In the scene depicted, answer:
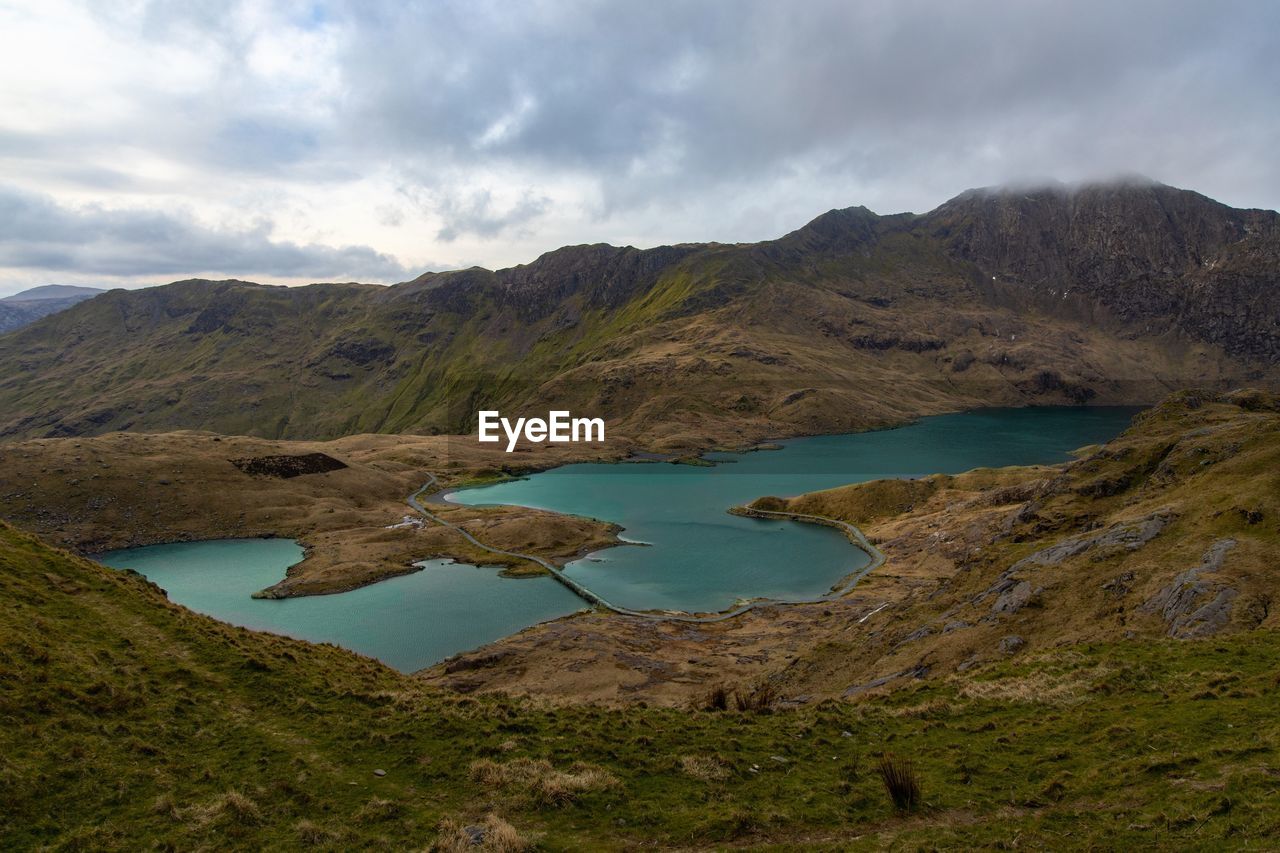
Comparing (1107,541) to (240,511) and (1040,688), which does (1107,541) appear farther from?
(240,511)

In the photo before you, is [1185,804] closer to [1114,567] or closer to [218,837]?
[218,837]

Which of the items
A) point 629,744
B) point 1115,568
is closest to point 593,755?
point 629,744

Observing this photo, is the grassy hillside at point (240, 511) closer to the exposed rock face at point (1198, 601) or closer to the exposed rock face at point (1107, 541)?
the exposed rock face at point (1107, 541)

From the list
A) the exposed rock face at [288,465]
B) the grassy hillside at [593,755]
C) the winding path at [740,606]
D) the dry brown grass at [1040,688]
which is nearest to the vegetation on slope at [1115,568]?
the grassy hillside at [593,755]

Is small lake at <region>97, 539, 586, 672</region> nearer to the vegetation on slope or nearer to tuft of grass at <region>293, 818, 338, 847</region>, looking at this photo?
the vegetation on slope

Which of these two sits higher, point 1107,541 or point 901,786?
point 1107,541

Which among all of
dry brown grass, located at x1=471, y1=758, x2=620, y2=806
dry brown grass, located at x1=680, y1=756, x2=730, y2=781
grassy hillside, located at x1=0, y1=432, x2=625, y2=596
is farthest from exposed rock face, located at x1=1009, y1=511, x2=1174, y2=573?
grassy hillside, located at x1=0, y1=432, x2=625, y2=596
